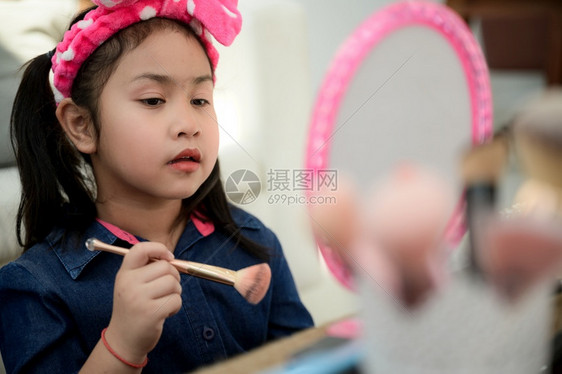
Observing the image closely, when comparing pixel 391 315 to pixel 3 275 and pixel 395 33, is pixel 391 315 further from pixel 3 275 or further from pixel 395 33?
pixel 3 275

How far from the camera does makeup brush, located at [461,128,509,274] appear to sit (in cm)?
17

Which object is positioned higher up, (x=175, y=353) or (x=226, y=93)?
(x=226, y=93)

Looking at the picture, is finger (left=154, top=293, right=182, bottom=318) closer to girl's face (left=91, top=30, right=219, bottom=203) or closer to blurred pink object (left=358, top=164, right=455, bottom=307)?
girl's face (left=91, top=30, right=219, bottom=203)

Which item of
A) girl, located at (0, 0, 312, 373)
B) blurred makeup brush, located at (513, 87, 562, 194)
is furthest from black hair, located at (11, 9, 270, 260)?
blurred makeup brush, located at (513, 87, 562, 194)

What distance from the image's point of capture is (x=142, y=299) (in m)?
0.32

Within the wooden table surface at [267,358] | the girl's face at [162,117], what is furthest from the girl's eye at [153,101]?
the wooden table surface at [267,358]

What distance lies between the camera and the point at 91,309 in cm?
34

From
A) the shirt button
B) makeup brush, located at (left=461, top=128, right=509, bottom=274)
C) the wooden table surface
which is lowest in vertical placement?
the shirt button

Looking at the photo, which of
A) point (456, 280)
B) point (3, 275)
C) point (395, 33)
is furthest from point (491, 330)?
point (3, 275)

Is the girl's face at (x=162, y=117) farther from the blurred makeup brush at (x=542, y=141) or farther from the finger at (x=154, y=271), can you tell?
the blurred makeup brush at (x=542, y=141)

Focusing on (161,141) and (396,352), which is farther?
(161,141)

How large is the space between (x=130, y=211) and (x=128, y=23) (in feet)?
0.32

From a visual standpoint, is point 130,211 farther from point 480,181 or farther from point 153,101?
point 480,181

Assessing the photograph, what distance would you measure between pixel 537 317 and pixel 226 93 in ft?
0.67
